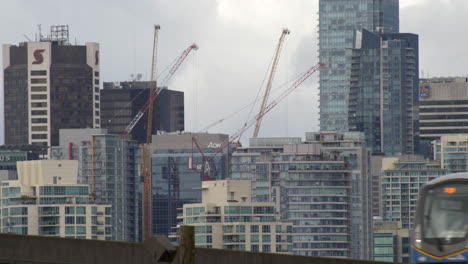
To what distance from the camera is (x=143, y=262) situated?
4659 cm

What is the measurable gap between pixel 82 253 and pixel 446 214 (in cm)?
1287

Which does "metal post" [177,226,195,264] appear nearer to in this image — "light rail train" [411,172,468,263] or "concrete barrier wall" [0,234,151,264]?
"concrete barrier wall" [0,234,151,264]

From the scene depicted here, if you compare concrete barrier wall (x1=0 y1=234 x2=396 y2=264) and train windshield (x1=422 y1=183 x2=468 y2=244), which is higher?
train windshield (x1=422 y1=183 x2=468 y2=244)

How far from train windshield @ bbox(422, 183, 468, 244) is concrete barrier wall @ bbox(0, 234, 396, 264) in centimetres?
752

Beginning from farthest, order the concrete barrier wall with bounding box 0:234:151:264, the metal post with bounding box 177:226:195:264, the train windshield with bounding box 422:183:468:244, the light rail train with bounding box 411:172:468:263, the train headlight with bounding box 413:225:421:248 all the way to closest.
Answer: the train headlight with bounding box 413:225:421:248, the train windshield with bounding box 422:183:468:244, the light rail train with bounding box 411:172:468:263, the concrete barrier wall with bounding box 0:234:151:264, the metal post with bounding box 177:226:195:264

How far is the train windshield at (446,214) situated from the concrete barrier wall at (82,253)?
752cm

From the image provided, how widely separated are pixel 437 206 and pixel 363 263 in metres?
7.69

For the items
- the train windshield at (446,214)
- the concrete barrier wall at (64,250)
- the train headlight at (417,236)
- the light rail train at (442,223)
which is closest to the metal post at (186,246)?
the concrete barrier wall at (64,250)

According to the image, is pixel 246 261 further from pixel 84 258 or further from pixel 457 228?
pixel 457 228

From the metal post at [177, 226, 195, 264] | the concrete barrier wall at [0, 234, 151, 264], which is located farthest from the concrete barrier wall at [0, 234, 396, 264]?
the metal post at [177, 226, 195, 264]

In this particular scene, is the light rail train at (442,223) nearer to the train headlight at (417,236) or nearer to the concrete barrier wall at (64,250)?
the train headlight at (417,236)

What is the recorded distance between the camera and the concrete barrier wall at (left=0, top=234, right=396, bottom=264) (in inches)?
1797

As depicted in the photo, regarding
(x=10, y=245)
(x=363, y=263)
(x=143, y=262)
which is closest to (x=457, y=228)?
(x=363, y=263)

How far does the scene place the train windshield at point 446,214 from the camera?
52781 millimetres
